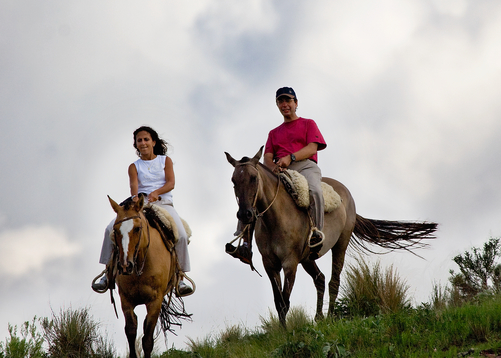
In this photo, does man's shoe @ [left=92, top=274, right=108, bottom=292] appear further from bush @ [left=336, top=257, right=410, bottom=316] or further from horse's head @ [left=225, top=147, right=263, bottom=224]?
bush @ [left=336, top=257, right=410, bottom=316]

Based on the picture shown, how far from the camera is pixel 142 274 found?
7.22 m

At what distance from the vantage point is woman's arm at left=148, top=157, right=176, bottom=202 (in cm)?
805

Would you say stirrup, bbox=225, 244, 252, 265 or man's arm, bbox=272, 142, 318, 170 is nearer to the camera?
stirrup, bbox=225, 244, 252, 265

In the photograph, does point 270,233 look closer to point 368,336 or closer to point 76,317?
point 368,336

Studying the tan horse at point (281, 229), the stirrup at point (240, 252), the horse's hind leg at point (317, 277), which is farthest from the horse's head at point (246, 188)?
the horse's hind leg at point (317, 277)

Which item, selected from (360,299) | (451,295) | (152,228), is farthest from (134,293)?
(451,295)

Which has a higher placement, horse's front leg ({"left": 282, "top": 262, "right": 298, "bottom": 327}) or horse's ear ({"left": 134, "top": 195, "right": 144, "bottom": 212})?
horse's ear ({"left": 134, "top": 195, "right": 144, "bottom": 212})

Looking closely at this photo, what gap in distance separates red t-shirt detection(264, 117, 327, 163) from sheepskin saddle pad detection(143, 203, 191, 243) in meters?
2.16

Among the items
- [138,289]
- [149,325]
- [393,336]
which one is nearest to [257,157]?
[138,289]

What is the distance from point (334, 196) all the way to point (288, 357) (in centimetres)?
324

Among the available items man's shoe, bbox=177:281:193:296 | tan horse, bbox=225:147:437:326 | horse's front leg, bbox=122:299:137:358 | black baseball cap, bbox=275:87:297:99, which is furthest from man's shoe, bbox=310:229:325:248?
horse's front leg, bbox=122:299:137:358

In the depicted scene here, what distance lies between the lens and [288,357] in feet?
22.4

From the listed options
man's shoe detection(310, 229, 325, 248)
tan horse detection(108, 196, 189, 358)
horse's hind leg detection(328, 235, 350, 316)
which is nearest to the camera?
tan horse detection(108, 196, 189, 358)

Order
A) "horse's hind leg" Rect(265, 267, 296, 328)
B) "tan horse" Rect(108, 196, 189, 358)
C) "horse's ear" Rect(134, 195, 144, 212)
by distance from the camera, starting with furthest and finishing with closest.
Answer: "horse's hind leg" Rect(265, 267, 296, 328), "horse's ear" Rect(134, 195, 144, 212), "tan horse" Rect(108, 196, 189, 358)
